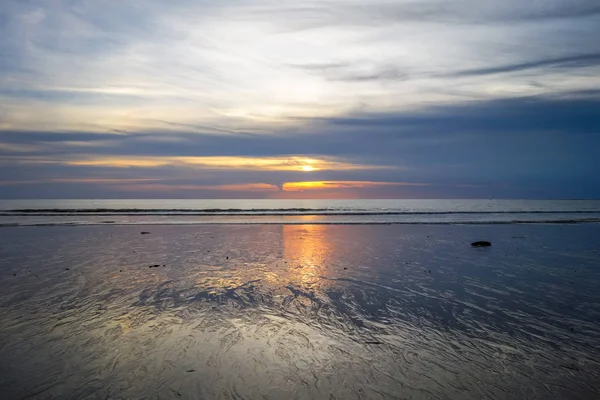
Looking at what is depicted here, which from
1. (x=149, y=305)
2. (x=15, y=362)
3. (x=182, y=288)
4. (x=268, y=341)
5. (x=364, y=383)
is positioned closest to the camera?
(x=364, y=383)

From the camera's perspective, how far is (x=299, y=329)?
27.6 feet

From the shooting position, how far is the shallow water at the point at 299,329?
5953 millimetres

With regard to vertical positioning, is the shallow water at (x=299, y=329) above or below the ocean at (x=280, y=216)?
above

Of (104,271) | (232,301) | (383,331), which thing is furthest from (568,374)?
(104,271)

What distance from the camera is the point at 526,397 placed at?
18.2 ft

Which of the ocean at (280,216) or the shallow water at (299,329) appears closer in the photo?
the shallow water at (299,329)

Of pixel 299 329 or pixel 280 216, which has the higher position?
pixel 299 329

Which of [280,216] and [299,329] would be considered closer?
[299,329]

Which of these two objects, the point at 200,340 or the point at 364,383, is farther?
the point at 200,340

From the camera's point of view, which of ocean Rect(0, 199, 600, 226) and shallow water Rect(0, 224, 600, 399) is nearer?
shallow water Rect(0, 224, 600, 399)

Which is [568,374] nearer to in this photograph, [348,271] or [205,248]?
[348,271]

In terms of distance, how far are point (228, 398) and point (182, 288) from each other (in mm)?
7245

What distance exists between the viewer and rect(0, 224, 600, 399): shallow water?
5.95 m

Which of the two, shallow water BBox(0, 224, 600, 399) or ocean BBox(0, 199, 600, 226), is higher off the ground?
shallow water BBox(0, 224, 600, 399)
